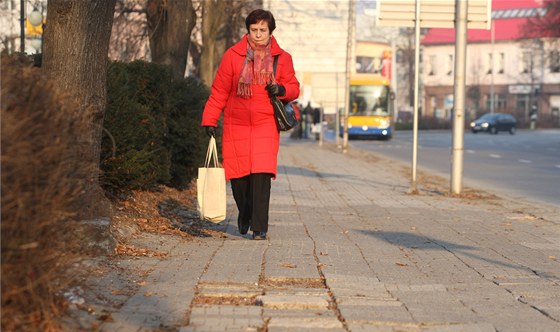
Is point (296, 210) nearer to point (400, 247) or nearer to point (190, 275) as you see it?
point (400, 247)

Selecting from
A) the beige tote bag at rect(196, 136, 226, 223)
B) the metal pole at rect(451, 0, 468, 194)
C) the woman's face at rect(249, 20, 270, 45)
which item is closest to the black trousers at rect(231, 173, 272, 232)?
the beige tote bag at rect(196, 136, 226, 223)

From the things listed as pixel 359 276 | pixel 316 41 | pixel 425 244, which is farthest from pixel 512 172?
pixel 316 41

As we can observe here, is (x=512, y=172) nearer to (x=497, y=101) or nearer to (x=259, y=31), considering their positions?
(x=259, y=31)

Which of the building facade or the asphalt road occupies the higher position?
the building facade

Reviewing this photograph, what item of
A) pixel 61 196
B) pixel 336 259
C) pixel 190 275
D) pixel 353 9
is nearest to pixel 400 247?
pixel 336 259

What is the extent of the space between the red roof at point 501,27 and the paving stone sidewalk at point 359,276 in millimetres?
99336

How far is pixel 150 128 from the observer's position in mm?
13109

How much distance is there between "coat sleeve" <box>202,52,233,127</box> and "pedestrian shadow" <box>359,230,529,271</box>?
6.72 feet

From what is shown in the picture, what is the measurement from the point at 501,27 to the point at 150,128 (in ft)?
340

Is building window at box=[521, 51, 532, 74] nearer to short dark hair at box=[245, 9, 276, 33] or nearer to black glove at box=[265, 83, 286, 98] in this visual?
short dark hair at box=[245, 9, 276, 33]

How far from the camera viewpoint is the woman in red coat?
9.94 m

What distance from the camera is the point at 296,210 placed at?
14.3m

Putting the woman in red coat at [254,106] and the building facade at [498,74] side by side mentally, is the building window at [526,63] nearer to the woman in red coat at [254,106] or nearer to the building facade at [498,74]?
the building facade at [498,74]

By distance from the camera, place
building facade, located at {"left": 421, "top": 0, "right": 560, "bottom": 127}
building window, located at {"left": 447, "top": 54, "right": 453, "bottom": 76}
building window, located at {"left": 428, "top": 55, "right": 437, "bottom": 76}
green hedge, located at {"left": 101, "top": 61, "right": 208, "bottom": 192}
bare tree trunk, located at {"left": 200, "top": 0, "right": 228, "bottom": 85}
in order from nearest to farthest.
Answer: green hedge, located at {"left": 101, "top": 61, "right": 208, "bottom": 192}
bare tree trunk, located at {"left": 200, "top": 0, "right": 228, "bottom": 85}
building facade, located at {"left": 421, "top": 0, "right": 560, "bottom": 127}
building window, located at {"left": 447, "top": 54, "right": 453, "bottom": 76}
building window, located at {"left": 428, "top": 55, "right": 437, "bottom": 76}
